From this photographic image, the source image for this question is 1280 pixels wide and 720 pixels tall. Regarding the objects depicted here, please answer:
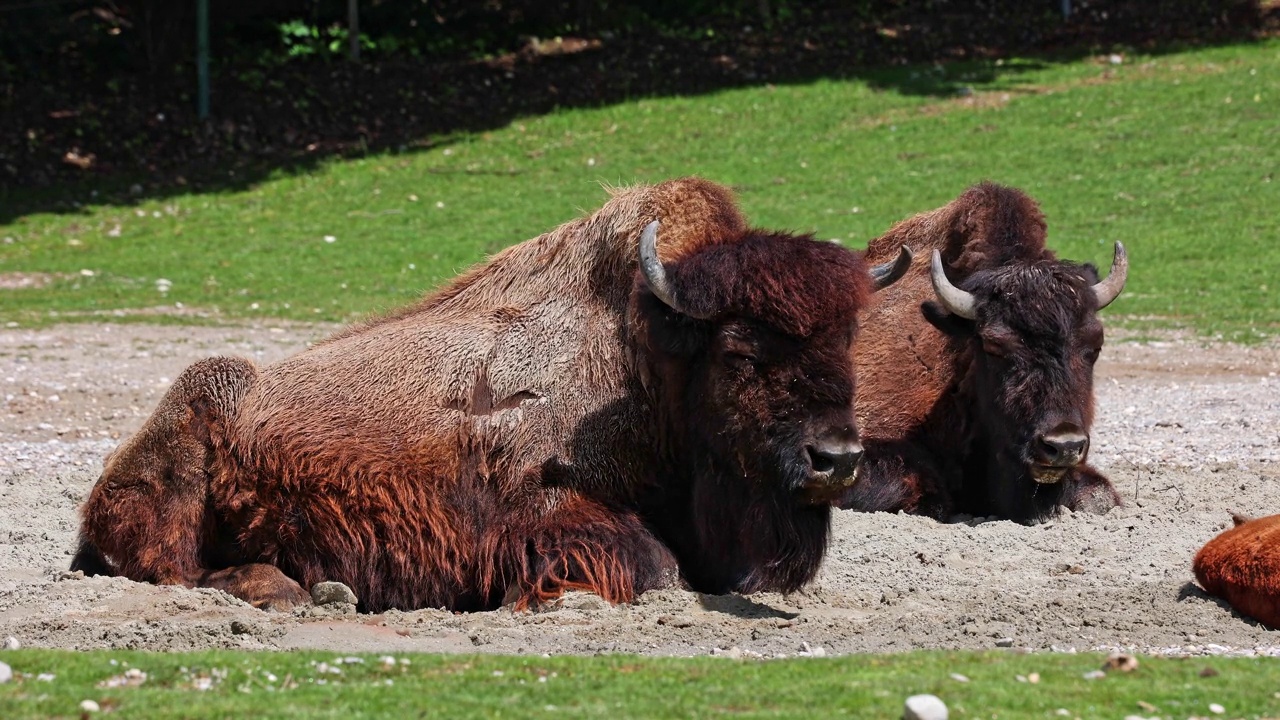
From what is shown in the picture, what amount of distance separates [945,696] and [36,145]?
24290mm

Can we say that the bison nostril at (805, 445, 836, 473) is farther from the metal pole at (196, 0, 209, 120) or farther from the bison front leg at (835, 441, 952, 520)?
the metal pole at (196, 0, 209, 120)

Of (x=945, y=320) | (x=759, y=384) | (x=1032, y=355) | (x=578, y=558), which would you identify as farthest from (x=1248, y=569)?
(x=945, y=320)

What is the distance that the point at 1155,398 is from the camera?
14383mm

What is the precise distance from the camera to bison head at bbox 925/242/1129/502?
9.58 m

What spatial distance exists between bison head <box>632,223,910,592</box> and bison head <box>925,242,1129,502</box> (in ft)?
6.25

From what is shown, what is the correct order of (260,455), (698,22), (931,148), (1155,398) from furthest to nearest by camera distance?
(698,22), (931,148), (1155,398), (260,455)

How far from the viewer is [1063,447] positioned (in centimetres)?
942

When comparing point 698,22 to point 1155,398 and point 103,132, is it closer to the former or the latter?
point 103,132

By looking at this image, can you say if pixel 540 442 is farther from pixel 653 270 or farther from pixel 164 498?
pixel 164 498

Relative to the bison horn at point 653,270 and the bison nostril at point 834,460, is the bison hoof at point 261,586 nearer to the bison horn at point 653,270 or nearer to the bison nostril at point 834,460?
the bison horn at point 653,270

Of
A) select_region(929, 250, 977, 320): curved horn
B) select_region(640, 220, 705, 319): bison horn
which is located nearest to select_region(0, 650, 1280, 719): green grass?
select_region(640, 220, 705, 319): bison horn

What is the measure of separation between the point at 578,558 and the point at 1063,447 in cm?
309

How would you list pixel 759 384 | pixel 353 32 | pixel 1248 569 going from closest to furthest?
1. pixel 1248 569
2. pixel 759 384
3. pixel 353 32

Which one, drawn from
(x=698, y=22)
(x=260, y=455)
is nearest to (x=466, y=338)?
(x=260, y=455)
